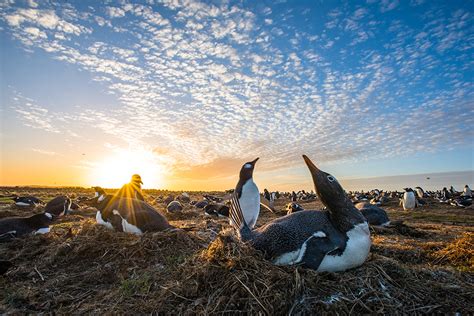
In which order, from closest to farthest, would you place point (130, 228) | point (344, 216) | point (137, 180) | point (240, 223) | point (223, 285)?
point (223, 285), point (344, 216), point (240, 223), point (130, 228), point (137, 180)

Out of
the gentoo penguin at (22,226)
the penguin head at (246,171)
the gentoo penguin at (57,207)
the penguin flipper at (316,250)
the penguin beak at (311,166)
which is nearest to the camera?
the penguin flipper at (316,250)

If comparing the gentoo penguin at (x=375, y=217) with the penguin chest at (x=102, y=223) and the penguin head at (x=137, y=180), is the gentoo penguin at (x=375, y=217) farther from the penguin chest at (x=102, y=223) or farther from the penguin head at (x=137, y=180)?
the penguin head at (x=137, y=180)

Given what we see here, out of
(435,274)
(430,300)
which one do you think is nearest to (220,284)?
(430,300)

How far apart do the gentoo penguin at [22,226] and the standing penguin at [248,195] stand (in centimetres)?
634

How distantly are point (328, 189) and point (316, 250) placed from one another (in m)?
1.03

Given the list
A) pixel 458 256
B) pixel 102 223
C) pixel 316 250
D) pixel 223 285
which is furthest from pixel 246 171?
pixel 223 285

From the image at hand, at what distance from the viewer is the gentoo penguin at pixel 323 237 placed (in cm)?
387

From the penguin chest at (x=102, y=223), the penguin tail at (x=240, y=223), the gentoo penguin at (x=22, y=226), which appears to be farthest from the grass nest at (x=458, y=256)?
the gentoo penguin at (x=22, y=226)

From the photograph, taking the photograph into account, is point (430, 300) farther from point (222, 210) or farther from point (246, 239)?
point (222, 210)

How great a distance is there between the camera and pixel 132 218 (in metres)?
7.98

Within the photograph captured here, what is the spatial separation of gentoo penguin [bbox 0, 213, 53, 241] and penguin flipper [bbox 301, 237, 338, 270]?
29.5 feet

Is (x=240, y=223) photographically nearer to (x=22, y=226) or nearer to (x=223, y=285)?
(x=223, y=285)

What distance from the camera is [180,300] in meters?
3.64

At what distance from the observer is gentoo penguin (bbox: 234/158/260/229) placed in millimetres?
9805
